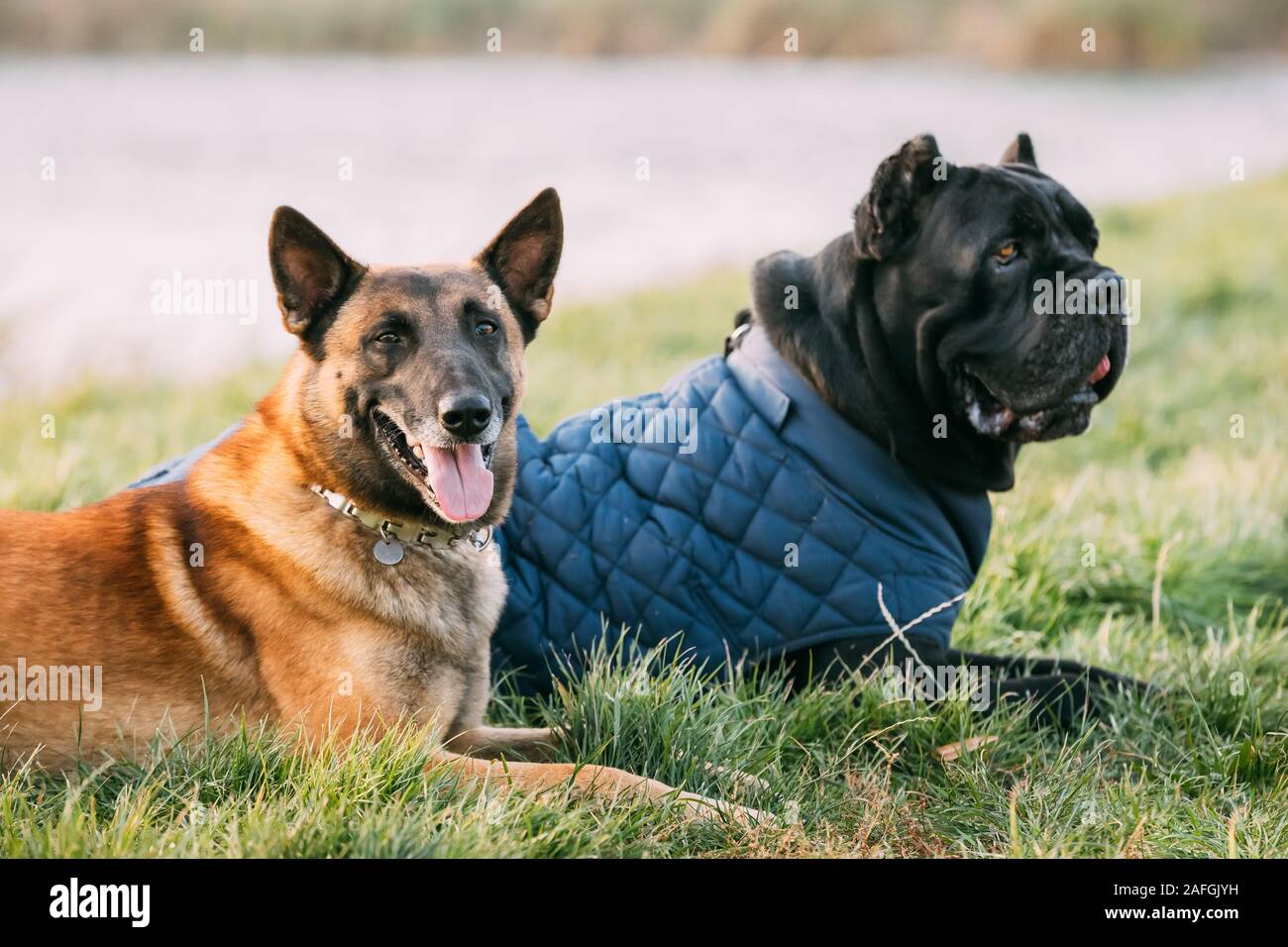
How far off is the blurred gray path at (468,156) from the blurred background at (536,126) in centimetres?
4

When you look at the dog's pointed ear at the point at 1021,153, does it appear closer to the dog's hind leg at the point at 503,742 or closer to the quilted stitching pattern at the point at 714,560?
the quilted stitching pattern at the point at 714,560

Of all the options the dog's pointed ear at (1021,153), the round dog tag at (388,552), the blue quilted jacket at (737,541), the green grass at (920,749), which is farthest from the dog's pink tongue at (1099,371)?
the round dog tag at (388,552)

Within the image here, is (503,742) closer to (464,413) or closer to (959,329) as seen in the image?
(464,413)

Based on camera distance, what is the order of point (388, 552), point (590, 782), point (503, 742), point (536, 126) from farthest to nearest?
point (536, 126)
point (503, 742)
point (388, 552)
point (590, 782)

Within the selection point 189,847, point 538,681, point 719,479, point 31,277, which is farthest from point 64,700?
point 31,277

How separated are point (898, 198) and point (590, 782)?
1.98 m

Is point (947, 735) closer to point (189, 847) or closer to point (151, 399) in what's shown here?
point (189, 847)

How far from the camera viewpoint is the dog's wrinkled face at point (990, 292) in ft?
11.9

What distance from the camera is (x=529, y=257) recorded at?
3.38 m

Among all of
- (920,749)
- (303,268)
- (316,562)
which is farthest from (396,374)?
(920,749)

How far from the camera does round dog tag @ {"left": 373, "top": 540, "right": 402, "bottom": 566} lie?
3152 mm

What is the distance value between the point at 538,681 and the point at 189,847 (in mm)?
1387

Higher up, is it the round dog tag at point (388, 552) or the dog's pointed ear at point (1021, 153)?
the dog's pointed ear at point (1021, 153)

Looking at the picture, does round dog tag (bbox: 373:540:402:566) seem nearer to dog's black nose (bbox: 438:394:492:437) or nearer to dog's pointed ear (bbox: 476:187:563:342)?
dog's black nose (bbox: 438:394:492:437)
